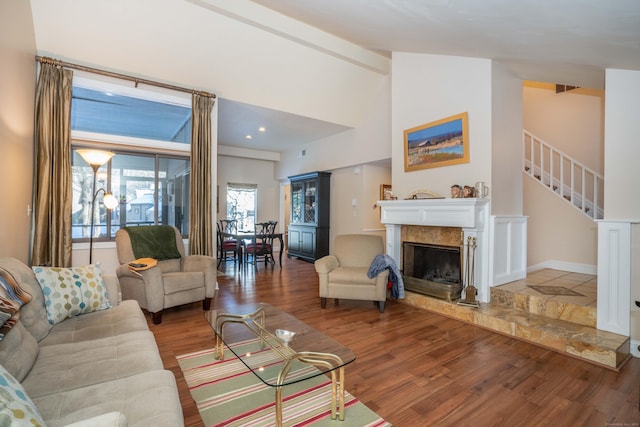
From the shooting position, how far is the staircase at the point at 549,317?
8.07 ft

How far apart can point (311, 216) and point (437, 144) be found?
373 cm

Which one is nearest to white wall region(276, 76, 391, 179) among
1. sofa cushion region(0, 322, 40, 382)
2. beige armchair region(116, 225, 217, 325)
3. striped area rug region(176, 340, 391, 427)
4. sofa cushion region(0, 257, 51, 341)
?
beige armchair region(116, 225, 217, 325)

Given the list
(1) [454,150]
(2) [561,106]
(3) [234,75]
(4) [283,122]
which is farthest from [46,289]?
(2) [561,106]

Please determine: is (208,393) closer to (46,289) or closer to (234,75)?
(46,289)

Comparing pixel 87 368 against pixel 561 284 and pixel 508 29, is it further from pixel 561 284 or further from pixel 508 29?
pixel 561 284

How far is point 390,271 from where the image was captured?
382 cm

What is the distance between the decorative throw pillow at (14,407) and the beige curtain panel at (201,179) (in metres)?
3.61

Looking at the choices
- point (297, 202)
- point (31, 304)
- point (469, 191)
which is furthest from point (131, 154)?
point (469, 191)

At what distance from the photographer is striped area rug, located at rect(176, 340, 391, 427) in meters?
1.71

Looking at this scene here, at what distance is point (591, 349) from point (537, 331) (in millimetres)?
393

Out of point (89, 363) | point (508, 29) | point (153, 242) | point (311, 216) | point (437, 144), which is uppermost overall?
point (508, 29)

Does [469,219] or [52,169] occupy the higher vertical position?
[52,169]

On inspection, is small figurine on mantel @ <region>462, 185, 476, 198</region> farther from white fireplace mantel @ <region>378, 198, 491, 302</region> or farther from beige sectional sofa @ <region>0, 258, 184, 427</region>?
beige sectional sofa @ <region>0, 258, 184, 427</region>

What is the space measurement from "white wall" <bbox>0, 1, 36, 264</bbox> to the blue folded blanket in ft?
11.6
